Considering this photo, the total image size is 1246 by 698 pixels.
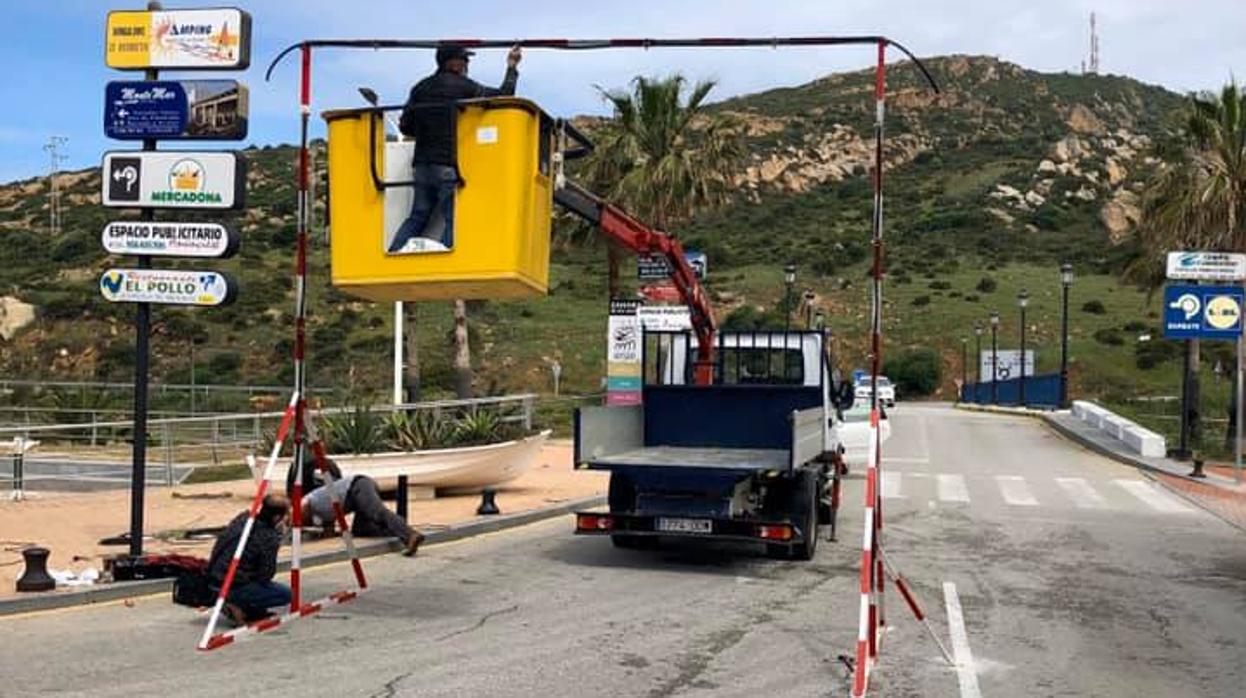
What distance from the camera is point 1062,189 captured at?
112000 mm

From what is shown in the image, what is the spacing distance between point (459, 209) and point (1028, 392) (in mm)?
56386

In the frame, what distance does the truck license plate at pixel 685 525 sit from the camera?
12172 mm

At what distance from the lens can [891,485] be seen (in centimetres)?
2220

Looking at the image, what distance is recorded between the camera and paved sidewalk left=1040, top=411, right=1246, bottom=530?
20359 mm

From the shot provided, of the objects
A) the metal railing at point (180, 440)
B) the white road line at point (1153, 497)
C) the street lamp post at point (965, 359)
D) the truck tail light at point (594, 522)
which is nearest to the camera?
the truck tail light at point (594, 522)

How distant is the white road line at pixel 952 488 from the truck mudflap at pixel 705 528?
866cm

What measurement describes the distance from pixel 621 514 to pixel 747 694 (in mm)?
5163

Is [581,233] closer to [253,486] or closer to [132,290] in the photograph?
[253,486]

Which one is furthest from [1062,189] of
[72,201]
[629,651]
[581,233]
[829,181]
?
[629,651]

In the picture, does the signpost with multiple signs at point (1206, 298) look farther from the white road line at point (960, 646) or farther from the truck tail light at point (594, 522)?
the truck tail light at point (594, 522)

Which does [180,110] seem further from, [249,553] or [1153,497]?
[1153,497]

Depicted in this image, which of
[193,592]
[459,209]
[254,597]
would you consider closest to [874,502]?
[459,209]

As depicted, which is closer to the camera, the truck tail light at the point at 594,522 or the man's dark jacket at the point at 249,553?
the man's dark jacket at the point at 249,553

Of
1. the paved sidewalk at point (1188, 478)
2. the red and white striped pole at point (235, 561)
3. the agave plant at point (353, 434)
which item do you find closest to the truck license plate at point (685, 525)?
the red and white striped pole at point (235, 561)
